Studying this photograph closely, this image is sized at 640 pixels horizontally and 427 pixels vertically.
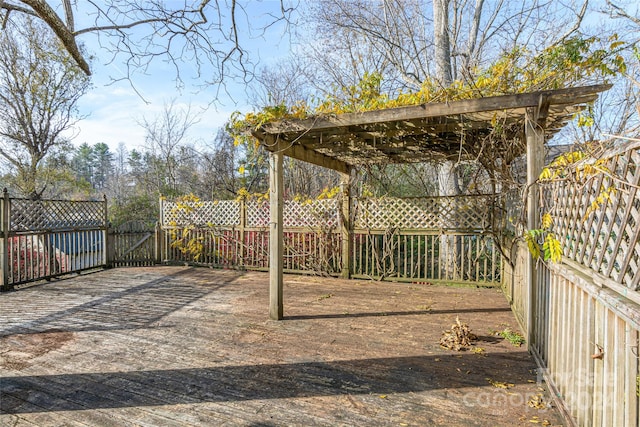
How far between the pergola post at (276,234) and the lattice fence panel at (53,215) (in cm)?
461

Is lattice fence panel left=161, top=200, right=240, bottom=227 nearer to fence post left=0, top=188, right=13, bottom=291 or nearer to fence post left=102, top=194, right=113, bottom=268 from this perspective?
fence post left=102, top=194, right=113, bottom=268

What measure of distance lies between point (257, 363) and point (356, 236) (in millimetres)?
3750

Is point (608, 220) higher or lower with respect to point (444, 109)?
lower

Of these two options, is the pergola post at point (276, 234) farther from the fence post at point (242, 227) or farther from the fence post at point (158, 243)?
the fence post at point (158, 243)

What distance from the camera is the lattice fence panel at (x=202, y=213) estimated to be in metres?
7.12

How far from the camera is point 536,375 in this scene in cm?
246

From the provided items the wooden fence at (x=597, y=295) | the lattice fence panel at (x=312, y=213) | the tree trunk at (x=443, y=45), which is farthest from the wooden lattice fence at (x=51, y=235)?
the tree trunk at (x=443, y=45)

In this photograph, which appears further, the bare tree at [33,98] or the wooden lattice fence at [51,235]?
the bare tree at [33,98]

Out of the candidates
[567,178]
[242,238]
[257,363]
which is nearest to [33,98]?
[242,238]

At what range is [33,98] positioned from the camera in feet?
29.2

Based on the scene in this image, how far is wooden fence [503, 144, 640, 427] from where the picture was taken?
1.25m

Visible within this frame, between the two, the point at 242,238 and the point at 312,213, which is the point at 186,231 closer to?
the point at 242,238

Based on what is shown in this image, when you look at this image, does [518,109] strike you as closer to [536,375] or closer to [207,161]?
[536,375]

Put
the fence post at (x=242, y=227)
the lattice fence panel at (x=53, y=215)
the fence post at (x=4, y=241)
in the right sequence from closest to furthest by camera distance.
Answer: the fence post at (x=4, y=241), the lattice fence panel at (x=53, y=215), the fence post at (x=242, y=227)
